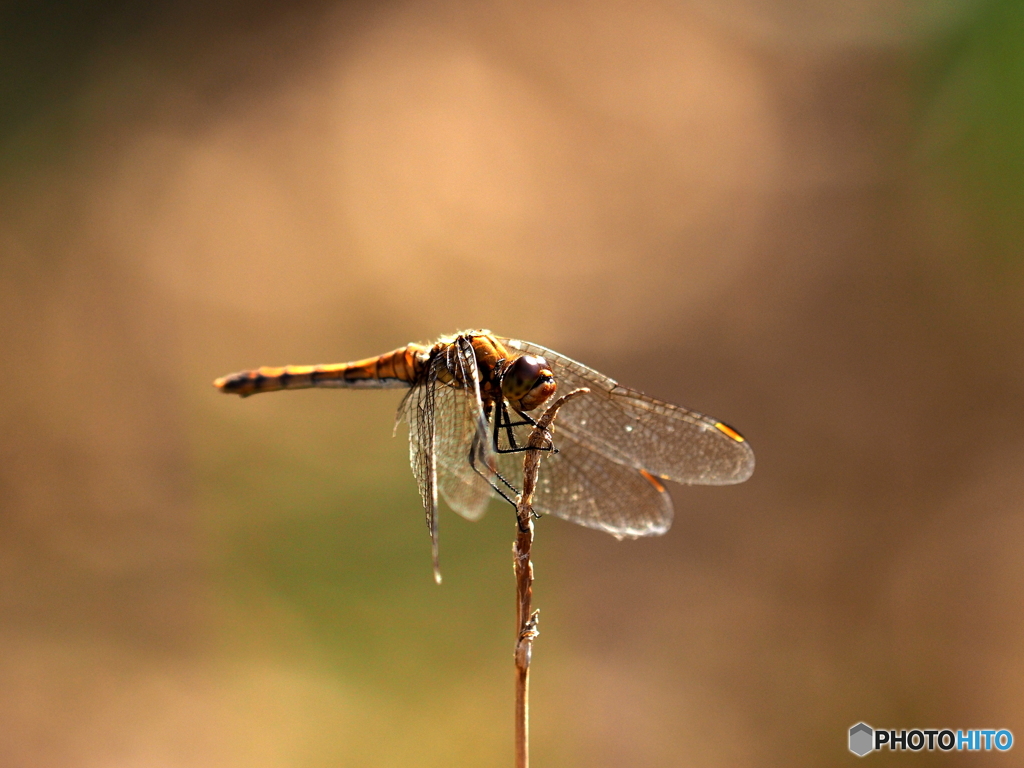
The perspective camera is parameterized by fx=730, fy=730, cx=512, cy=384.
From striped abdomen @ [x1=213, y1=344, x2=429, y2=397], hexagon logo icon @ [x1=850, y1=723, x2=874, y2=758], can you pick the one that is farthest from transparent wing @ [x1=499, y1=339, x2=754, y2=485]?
hexagon logo icon @ [x1=850, y1=723, x2=874, y2=758]

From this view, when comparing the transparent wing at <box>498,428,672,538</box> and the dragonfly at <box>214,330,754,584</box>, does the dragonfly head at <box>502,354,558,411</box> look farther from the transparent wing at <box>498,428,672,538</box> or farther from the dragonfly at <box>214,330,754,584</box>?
the transparent wing at <box>498,428,672,538</box>

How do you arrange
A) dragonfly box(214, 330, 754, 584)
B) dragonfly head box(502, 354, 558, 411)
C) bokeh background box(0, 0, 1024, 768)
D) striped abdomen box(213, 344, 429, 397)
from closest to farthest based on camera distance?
dragonfly head box(502, 354, 558, 411), dragonfly box(214, 330, 754, 584), striped abdomen box(213, 344, 429, 397), bokeh background box(0, 0, 1024, 768)

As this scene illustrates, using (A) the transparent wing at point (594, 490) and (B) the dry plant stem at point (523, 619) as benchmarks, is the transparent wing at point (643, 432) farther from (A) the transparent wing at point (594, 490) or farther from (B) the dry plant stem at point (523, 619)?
(B) the dry plant stem at point (523, 619)

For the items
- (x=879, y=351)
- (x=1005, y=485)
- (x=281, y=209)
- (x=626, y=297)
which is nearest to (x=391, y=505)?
(x=626, y=297)

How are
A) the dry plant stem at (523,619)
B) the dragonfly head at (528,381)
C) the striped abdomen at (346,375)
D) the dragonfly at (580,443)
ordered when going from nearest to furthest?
1. the dry plant stem at (523,619)
2. the dragonfly head at (528,381)
3. the dragonfly at (580,443)
4. the striped abdomen at (346,375)

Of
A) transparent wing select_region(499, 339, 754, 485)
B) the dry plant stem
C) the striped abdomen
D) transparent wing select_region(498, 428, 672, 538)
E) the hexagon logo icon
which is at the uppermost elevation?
the striped abdomen

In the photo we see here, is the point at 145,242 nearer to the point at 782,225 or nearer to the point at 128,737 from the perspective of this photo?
the point at 128,737

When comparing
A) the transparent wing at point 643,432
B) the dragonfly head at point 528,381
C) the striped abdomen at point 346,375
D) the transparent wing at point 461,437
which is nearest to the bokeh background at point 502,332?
the striped abdomen at point 346,375
